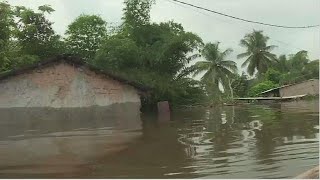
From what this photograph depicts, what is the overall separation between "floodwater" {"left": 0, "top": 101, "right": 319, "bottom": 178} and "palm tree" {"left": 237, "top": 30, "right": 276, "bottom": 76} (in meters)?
38.6

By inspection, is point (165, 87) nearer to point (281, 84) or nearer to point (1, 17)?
point (1, 17)

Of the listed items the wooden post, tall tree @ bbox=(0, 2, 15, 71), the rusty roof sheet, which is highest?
tall tree @ bbox=(0, 2, 15, 71)

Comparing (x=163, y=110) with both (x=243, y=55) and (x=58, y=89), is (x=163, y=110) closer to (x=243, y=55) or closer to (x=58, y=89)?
(x=58, y=89)

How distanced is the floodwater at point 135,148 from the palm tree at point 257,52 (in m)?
38.6

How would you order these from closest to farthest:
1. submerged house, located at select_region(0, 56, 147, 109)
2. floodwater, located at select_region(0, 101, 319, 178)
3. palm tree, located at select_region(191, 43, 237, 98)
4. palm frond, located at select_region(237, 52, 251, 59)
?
1. floodwater, located at select_region(0, 101, 319, 178)
2. submerged house, located at select_region(0, 56, 147, 109)
3. palm tree, located at select_region(191, 43, 237, 98)
4. palm frond, located at select_region(237, 52, 251, 59)

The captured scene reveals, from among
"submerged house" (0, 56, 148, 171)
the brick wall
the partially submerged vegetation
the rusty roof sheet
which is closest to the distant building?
the partially submerged vegetation

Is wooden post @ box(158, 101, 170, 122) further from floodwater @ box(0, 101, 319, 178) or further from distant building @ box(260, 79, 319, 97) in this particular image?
distant building @ box(260, 79, 319, 97)

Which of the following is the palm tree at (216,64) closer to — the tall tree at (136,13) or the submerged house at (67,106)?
the tall tree at (136,13)

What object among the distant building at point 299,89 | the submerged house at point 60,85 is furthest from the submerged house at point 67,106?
the distant building at point 299,89

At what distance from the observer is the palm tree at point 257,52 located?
5428cm

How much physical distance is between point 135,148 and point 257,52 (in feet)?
145

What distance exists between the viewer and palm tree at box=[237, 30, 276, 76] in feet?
178

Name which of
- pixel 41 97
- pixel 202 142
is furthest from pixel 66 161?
pixel 41 97

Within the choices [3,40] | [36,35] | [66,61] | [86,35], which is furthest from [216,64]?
[66,61]
